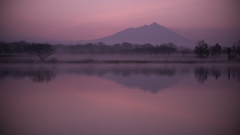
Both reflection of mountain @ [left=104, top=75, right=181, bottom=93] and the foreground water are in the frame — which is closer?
the foreground water

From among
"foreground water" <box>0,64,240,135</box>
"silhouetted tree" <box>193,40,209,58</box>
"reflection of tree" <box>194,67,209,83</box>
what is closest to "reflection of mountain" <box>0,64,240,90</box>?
"reflection of tree" <box>194,67,209,83</box>

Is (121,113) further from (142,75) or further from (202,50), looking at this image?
(202,50)

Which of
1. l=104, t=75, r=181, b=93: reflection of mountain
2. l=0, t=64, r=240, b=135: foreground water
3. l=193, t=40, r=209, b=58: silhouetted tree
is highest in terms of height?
l=193, t=40, r=209, b=58: silhouetted tree

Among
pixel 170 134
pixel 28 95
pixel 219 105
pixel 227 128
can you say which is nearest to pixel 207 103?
pixel 219 105

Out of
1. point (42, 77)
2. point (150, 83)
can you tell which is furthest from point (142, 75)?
point (42, 77)

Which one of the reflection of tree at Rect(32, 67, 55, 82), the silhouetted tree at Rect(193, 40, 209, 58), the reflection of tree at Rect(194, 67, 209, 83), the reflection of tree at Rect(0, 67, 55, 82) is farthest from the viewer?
the silhouetted tree at Rect(193, 40, 209, 58)

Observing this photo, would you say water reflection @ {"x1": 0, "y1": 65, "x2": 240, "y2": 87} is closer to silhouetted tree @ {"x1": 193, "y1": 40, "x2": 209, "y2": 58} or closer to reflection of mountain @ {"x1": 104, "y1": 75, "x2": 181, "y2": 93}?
reflection of mountain @ {"x1": 104, "y1": 75, "x2": 181, "y2": 93}

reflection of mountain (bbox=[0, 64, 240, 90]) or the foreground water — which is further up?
reflection of mountain (bbox=[0, 64, 240, 90])

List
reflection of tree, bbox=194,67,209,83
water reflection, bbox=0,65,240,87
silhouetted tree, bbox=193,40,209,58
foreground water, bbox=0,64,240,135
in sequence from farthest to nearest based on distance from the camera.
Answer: silhouetted tree, bbox=193,40,209,58 → reflection of tree, bbox=194,67,209,83 → water reflection, bbox=0,65,240,87 → foreground water, bbox=0,64,240,135

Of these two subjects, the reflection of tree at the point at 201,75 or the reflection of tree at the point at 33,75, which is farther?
the reflection of tree at the point at 33,75

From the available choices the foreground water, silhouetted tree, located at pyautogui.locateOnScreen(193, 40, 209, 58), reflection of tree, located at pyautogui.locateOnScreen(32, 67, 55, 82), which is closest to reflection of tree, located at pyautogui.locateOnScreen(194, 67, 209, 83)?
the foreground water

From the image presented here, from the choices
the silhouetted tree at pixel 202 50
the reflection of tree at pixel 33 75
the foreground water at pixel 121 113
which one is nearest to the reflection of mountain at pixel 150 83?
the foreground water at pixel 121 113

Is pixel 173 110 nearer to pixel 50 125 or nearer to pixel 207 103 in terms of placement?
pixel 207 103

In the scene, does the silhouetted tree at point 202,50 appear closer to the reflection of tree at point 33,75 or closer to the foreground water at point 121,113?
the reflection of tree at point 33,75
